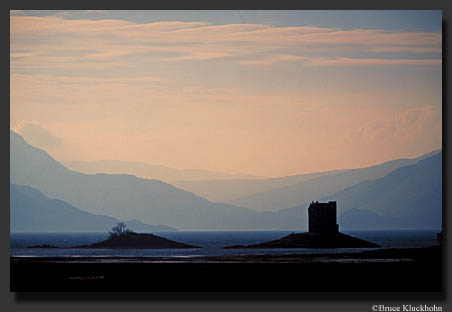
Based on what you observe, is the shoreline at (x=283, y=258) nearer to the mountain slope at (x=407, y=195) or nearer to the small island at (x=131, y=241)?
A: the small island at (x=131, y=241)

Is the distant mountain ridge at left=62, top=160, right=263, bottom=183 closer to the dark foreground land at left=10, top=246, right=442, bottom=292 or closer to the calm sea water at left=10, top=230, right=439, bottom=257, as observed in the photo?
the calm sea water at left=10, top=230, right=439, bottom=257

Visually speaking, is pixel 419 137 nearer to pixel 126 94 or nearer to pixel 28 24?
pixel 126 94

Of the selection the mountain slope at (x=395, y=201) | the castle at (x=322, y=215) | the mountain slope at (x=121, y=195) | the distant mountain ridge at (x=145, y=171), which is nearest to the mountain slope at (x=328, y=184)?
the mountain slope at (x=395, y=201)

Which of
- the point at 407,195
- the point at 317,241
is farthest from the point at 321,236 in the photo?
the point at 407,195

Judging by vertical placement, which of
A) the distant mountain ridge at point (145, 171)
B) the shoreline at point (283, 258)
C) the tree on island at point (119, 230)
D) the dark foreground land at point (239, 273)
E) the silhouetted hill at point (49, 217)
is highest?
the distant mountain ridge at point (145, 171)

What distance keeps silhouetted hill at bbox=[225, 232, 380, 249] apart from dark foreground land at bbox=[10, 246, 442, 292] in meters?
0.65

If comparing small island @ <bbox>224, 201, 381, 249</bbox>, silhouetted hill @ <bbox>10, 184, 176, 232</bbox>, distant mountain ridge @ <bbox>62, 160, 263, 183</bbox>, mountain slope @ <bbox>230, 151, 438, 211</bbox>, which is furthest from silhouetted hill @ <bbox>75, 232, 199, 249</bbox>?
mountain slope @ <bbox>230, 151, 438, 211</bbox>

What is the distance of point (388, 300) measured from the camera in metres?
31.7

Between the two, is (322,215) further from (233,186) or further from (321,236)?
(233,186)

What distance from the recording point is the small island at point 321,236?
33062 millimetres

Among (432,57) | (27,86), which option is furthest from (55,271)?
(432,57)

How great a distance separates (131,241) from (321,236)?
437 cm

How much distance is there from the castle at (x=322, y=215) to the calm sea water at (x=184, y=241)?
1.69 feet

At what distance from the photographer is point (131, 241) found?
33.0 metres
